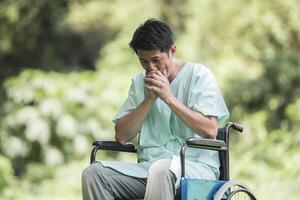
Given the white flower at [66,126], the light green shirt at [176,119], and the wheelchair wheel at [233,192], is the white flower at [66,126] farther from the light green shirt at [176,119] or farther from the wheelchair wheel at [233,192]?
the wheelchair wheel at [233,192]

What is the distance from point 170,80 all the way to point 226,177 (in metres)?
0.59

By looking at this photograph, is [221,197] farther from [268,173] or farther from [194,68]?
[268,173]

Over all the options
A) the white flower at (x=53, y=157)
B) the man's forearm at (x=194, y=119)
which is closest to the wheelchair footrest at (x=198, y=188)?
the man's forearm at (x=194, y=119)

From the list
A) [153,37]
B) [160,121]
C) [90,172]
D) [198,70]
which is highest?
[153,37]

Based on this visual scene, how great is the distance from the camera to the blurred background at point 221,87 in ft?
33.2

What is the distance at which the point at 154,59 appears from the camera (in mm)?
4230

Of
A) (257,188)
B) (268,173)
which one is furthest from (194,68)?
(268,173)

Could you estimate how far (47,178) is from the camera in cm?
1098

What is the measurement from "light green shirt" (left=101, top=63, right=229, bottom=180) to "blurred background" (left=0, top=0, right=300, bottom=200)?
4.07 metres

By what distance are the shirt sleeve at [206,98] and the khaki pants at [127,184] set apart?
1.07 ft

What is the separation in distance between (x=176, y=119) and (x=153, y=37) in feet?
1.56

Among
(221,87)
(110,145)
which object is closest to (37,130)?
(221,87)

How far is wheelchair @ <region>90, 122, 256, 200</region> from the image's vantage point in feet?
13.2

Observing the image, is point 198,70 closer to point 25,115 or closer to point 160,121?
point 160,121
